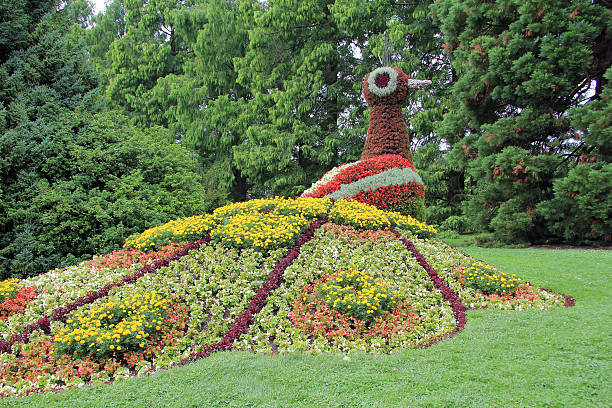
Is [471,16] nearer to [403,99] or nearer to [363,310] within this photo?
[403,99]

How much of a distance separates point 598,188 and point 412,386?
8.40 metres

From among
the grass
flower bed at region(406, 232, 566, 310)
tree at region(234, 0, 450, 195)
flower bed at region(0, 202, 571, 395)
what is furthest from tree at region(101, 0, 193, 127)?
the grass

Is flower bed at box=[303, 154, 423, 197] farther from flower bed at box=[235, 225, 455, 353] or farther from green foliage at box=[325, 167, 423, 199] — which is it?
flower bed at box=[235, 225, 455, 353]

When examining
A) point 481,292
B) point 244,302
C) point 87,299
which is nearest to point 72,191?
point 87,299

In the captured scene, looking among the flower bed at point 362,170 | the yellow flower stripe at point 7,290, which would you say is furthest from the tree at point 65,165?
the flower bed at point 362,170

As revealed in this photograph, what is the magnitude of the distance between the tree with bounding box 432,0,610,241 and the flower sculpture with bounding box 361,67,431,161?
2.63m

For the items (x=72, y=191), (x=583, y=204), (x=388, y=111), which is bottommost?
(x=583, y=204)

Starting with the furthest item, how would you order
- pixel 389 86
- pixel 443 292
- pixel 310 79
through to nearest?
pixel 310 79 → pixel 389 86 → pixel 443 292

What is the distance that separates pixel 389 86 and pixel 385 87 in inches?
3.7

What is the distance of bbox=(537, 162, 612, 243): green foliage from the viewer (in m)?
9.26

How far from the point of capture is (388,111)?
33.5ft

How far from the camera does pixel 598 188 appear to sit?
9.26 metres

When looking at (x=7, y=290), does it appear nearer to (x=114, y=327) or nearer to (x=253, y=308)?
(x=114, y=327)

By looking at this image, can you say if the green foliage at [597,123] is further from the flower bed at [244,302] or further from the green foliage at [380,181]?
the flower bed at [244,302]
